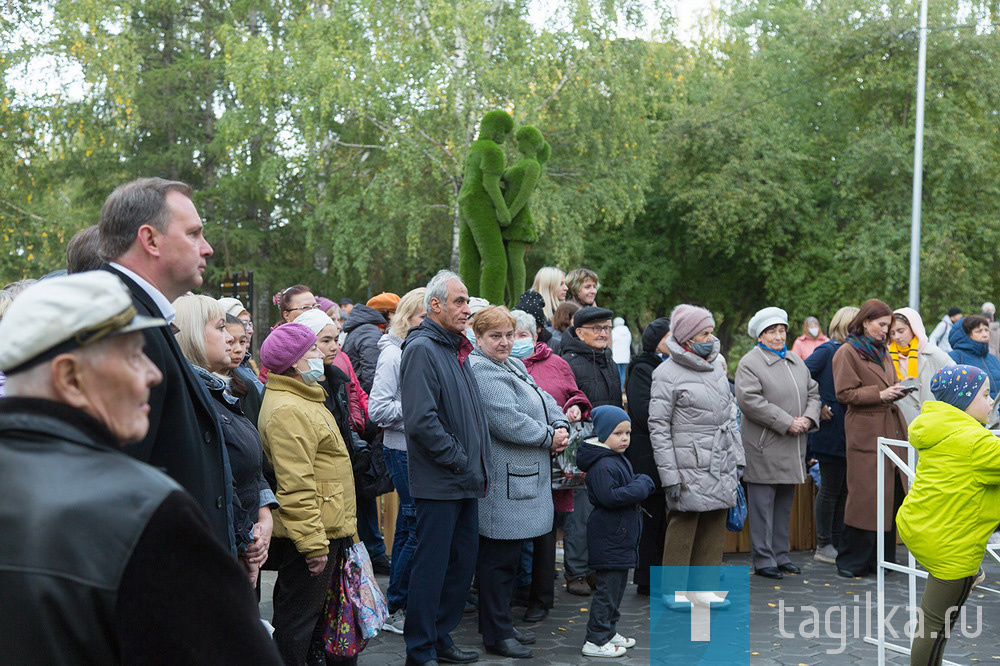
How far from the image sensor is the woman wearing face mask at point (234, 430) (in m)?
3.91

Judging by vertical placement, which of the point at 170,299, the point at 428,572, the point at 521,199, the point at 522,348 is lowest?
the point at 428,572

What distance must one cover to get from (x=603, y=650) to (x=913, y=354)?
15.3 feet

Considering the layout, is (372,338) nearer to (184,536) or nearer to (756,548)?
(756,548)

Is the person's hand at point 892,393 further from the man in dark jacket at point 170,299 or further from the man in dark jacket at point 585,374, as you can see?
the man in dark jacket at point 170,299

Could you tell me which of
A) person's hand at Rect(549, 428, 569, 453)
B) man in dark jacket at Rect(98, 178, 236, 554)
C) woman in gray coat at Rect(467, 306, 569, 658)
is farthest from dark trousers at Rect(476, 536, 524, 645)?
man in dark jacket at Rect(98, 178, 236, 554)

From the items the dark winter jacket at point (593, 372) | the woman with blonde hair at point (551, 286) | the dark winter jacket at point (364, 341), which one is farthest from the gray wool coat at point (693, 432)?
the woman with blonde hair at point (551, 286)

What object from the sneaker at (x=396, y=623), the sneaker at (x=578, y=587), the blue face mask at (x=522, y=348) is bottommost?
the sneaker at (x=578, y=587)

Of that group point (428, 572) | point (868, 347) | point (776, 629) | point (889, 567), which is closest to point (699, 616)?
point (776, 629)

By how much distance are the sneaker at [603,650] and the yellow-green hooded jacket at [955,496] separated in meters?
1.93

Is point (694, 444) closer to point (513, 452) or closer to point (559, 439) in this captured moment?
point (559, 439)

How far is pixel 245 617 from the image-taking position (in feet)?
5.61

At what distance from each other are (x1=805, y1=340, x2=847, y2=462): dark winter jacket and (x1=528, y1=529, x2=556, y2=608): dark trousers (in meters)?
3.10

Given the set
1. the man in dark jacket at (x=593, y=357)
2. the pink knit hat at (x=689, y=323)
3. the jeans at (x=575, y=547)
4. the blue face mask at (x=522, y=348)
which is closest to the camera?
the blue face mask at (x=522, y=348)

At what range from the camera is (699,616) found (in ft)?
22.6
